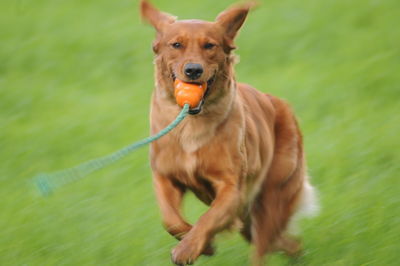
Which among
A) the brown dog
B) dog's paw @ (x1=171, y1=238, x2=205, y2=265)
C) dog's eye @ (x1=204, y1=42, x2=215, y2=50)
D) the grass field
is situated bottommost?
the grass field

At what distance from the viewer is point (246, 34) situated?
14.7m

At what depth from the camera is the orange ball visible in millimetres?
6059

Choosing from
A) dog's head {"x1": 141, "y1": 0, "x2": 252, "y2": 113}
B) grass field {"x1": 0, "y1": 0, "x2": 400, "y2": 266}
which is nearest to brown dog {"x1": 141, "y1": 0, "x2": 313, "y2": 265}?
dog's head {"x1": 141, "y1": 0, "x2": 252, "y2": 113}

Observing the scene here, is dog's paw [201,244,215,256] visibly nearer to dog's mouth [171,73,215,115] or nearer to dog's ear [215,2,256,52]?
dog's mouth [171,73,215,115]

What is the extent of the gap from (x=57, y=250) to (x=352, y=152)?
144 inches

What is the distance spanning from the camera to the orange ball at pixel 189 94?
606cm

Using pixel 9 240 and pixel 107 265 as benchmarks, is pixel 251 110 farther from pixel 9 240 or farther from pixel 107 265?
pixel 9 240

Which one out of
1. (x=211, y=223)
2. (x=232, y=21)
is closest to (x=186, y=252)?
(x=211, y=223)

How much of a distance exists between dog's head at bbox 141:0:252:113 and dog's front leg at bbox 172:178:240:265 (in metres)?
0.63

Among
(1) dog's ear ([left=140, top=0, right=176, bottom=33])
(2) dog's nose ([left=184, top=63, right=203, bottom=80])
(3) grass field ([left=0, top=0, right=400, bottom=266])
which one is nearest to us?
(2) dog's nose ([left=184, top=63, right=203, bottom=80])

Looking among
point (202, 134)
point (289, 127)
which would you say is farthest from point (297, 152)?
point (202, 134)

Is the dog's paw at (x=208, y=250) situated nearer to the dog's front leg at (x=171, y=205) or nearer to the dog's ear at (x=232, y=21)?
the dog's front leg at (x=171, y=205)

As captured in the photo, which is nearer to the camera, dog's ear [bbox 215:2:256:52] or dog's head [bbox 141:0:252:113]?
dog's head [bbox 141:0:252:113]

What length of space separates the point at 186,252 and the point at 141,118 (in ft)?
19.2
